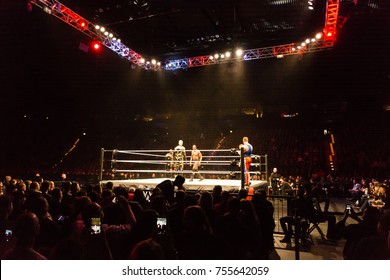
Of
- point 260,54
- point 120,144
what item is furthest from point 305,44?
point 120,144

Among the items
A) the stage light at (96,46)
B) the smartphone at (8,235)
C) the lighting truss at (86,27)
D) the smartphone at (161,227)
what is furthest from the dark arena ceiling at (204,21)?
the smartphone at (161,227)

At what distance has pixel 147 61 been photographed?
31.3 ft

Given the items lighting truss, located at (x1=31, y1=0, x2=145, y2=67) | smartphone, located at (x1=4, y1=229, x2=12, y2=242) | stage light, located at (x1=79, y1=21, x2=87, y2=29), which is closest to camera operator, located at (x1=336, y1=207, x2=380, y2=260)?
smartphone, located at (x1=4, y1=229, x2=12, y2=242)

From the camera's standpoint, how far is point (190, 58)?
9.20 m

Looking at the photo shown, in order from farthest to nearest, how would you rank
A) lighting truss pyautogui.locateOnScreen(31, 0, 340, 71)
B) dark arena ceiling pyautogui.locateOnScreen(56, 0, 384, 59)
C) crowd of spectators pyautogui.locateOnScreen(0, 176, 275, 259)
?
dark arena ceiling pyautogui.locateOnScreen(56, 0, 384, 59)
lighting truss pyautogui.locateOnScreen(31, 0, 340, 71)
crowd of spectators pyautogui.locateOnScreen(0, 176, 275, 259)

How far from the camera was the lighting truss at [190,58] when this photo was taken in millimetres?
6277

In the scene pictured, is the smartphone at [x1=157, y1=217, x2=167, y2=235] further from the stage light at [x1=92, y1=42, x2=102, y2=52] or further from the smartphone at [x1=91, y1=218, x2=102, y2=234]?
the stage light at [x1=92, y1=42, x2=102, y2=52]

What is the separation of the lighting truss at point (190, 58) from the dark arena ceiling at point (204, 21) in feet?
0.70

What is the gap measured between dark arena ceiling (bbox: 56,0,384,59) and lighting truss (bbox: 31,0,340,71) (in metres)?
0.21

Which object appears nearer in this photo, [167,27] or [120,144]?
[167,27]

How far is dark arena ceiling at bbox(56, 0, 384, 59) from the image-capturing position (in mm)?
6645

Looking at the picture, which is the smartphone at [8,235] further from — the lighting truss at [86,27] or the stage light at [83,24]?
the stage light at [83,24]

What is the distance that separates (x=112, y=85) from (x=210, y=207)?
11.2m
